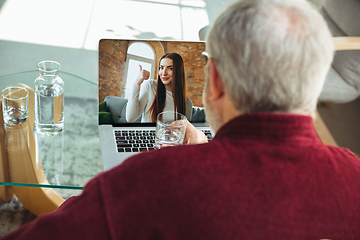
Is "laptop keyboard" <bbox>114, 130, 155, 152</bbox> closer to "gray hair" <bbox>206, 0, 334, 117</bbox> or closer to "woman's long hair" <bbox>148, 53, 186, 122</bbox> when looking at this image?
"woman's long hair" <bbox>148, 53, 186, 122</bbox>

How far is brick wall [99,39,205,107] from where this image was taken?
1.44 meters

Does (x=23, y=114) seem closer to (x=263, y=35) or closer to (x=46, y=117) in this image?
(x=46, y=117)

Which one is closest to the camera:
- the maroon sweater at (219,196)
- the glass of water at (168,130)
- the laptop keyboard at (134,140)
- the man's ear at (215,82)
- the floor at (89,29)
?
the maroon sweater at (219,196)

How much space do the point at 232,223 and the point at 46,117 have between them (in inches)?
42.4

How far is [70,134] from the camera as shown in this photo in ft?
5.13

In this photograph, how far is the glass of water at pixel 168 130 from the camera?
4.17 ft

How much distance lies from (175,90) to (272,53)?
827 mm

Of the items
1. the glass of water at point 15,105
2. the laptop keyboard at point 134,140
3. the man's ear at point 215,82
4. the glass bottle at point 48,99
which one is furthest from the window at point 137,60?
the man's ear at point 215,82

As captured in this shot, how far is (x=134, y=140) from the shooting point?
145 cm

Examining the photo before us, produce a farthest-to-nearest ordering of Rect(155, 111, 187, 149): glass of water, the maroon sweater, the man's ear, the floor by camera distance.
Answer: the floor → Rect(155, 111, 187, 149): glass of water → the man's ear → the maroon sweater

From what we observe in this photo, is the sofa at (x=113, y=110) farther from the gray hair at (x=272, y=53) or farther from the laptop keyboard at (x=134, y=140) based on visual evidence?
the gray hair at (x=272, y=53)

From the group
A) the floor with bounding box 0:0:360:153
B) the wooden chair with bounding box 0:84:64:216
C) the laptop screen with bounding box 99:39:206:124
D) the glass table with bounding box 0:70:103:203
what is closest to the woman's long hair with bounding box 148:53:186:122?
the laptop screen with bounding box 99:39:206:124

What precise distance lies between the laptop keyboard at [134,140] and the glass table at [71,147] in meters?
0.10

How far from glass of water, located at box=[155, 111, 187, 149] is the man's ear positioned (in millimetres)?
459
